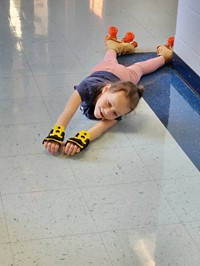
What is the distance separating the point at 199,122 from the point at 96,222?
0.88 meters

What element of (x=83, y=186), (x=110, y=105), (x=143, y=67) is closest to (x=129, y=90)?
(x=110, y=105)

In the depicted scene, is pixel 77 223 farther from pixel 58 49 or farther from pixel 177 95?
pixel 58 49

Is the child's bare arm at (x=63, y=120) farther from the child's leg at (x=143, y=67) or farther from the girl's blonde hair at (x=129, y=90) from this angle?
the child's leg at (x=143, y=67)

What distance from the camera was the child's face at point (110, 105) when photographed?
2.06 meters

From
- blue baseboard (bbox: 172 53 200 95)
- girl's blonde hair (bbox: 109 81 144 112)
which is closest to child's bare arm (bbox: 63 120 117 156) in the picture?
girl's blonde hair (bbox: 109 81 144 112)

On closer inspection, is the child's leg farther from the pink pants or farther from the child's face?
the child's face

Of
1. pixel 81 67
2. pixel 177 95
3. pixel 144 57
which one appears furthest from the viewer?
pixel 144 57

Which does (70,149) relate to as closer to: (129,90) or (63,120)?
(63,120)

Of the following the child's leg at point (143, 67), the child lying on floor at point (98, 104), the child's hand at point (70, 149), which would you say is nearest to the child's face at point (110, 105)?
the child lying on floor at point (98, 104)

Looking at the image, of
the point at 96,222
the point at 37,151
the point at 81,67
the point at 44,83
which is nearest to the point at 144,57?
the point at 81,67

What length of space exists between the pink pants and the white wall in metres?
0.15

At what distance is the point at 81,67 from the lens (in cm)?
276

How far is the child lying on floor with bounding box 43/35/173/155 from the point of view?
6.54 feet

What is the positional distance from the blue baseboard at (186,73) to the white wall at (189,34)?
20mm
